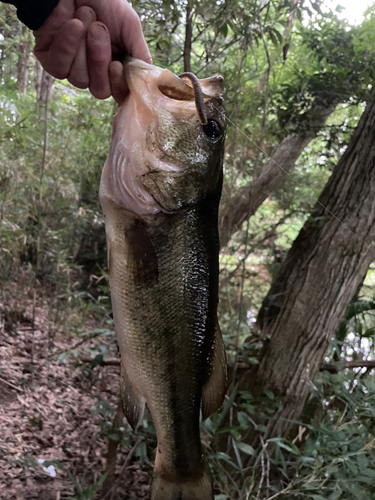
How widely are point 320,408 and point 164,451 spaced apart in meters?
2.00

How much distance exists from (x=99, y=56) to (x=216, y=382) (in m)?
1.09

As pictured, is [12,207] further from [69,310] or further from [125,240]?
[125,240]

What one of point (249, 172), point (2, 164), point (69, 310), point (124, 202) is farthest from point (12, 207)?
point (124, 202)

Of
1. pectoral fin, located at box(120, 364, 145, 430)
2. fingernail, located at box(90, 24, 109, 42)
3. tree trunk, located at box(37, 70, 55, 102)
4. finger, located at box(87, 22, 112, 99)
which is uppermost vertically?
tree trunk, located at box(37, 70, 55, 102)

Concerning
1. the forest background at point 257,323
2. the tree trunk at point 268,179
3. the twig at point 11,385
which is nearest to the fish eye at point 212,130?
the forest background at point 257,323

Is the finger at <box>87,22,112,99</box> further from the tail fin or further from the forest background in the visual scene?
the tail fin

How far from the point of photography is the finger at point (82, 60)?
118 centimetres

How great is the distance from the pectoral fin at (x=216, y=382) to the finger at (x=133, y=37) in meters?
0.95

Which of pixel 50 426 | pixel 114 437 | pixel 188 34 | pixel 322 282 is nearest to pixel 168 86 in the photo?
pixel 188 34

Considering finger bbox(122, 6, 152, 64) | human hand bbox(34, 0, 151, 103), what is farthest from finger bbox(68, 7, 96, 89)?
finger bbox(122, 6, 152, 64)

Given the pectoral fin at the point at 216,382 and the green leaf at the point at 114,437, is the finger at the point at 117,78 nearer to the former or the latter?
the pectoral fin at the point at 216,382

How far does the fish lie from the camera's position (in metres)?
1.12

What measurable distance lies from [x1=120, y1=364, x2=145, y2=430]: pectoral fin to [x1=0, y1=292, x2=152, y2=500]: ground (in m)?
0.99

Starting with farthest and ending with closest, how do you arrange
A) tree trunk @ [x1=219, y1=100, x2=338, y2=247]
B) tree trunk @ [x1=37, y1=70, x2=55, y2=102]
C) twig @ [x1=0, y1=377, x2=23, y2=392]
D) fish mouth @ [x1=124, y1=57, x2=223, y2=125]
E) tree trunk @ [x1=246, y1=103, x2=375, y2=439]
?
1. tree trunk @ [x1=219, y1=100, x2=338, y2=247]
2. tree trunk @ [x1=37, y1=70, x2=55, y2=102]
3. twig @ [x1=0, y1=377, x2=23, y2=392]
4. tree trunk @ [x1=246, y1=103, x2=375, y2=439]
5. fish mouth @ [x1=124, y1=57, x2=223, y2=125]
